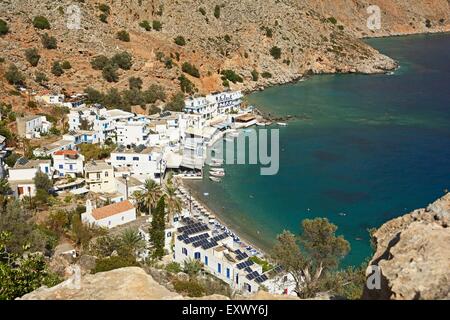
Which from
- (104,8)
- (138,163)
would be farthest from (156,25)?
(138,163)

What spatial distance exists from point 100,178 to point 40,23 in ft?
125

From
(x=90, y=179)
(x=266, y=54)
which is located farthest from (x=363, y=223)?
(x=266, y=54)

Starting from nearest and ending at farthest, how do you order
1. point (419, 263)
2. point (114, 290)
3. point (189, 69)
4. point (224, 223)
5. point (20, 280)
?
point (419, 263) → point (114, 290) → point (20, 280) → point (224, 223) → point (189, 69)

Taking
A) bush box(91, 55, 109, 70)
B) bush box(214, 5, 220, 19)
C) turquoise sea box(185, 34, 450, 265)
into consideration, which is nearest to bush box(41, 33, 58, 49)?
bush box(91, 55, 109, 70)

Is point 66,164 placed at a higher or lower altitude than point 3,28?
lower

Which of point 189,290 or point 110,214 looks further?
point 110,214

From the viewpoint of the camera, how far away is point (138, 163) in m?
46.5

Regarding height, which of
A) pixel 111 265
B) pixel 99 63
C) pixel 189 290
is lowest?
pixel 189 290

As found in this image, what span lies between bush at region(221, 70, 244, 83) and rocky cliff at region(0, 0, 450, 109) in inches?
32.5

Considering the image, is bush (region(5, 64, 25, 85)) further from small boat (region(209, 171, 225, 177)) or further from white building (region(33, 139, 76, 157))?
small boat (region(209, 171, 225, 177))

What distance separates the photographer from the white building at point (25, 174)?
40125mm

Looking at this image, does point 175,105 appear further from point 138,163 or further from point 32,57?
point 138,163

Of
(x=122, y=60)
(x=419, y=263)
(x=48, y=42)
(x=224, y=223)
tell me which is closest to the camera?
(x=419, y=263)
